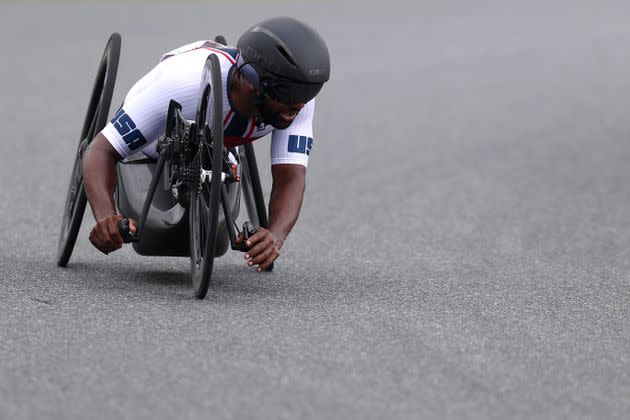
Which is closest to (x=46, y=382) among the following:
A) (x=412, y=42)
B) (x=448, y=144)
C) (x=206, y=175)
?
(x=206, y=175)

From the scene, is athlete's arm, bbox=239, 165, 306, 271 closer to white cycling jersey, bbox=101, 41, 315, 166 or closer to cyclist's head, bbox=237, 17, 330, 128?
white cycling jersey, bbox=101, 41, 315, 166

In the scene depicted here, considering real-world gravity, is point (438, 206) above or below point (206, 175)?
below

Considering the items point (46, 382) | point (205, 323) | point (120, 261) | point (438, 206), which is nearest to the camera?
point (46, 382)

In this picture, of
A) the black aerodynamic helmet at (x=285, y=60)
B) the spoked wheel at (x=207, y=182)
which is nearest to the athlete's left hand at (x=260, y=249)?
the spoked wheel at (x=207, y=182)

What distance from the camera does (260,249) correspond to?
5242 mm

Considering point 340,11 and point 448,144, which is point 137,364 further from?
point 340,11

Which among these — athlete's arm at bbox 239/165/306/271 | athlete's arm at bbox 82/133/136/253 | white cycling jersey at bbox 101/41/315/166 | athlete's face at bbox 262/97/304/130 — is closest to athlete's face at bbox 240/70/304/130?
athlete's face at bbox 262/97/304/130

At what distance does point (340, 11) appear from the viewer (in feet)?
79.4

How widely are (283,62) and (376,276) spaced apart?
1.63 metres

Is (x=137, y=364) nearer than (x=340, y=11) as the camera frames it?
Yes

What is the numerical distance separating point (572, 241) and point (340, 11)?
54.7 feet

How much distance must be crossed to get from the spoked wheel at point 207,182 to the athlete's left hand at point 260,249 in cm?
18

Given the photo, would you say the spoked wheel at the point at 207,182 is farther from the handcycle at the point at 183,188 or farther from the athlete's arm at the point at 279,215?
the athlete's arm at the point at 279,215

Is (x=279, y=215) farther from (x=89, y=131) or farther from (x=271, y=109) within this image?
(x=89, y=131)
